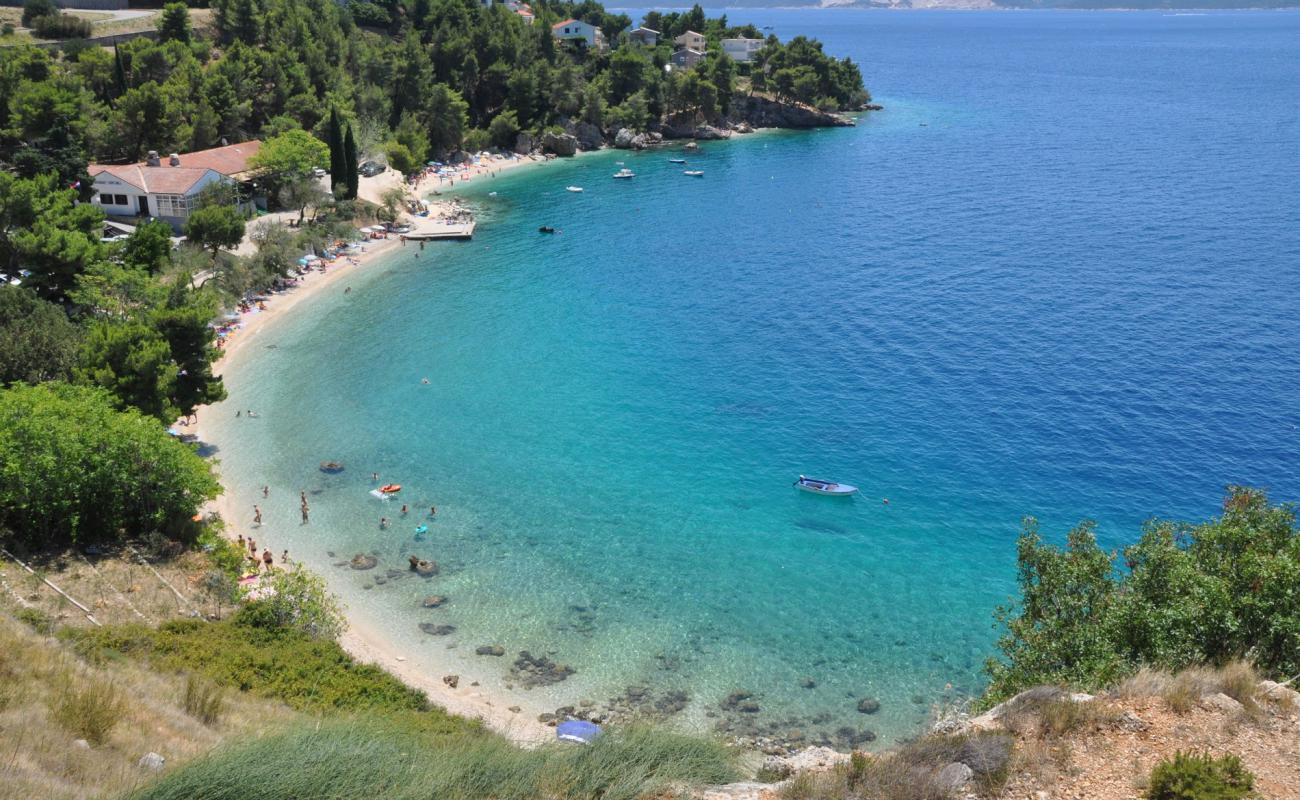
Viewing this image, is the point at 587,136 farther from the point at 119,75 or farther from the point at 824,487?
the point at 824,487

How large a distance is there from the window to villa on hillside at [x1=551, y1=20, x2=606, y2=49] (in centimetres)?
8706

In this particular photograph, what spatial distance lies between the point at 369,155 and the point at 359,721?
284ft

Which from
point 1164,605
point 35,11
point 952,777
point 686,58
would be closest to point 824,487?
point 1164,605

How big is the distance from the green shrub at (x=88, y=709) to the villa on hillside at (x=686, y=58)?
487 feet

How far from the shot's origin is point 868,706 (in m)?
31.2

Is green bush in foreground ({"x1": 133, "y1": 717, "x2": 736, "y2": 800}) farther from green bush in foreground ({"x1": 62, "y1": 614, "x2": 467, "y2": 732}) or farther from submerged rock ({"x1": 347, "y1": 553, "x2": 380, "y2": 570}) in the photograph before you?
submerged rock ({"x1": 347, "y1": 553, "x2": 380, "y2": 570})

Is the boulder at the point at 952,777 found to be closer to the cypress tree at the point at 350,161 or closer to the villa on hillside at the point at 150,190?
the villa on hillside at the point at 150,190

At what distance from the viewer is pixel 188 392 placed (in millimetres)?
44688

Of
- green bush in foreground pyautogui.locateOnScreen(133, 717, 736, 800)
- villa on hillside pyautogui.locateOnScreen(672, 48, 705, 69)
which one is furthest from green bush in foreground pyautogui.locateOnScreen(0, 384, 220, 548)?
villa on hillside pyautogui.locateOnScreen(672, 48, 705, 69)

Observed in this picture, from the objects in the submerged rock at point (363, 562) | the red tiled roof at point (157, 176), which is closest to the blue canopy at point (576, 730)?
the submerged rock at point (363, 562)

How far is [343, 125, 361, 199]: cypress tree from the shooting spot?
82.2 metres

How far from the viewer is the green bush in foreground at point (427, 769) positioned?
1652 cm

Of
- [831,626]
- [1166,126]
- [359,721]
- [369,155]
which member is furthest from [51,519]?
[1166,126]

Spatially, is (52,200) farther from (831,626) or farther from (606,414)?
(831,626)
